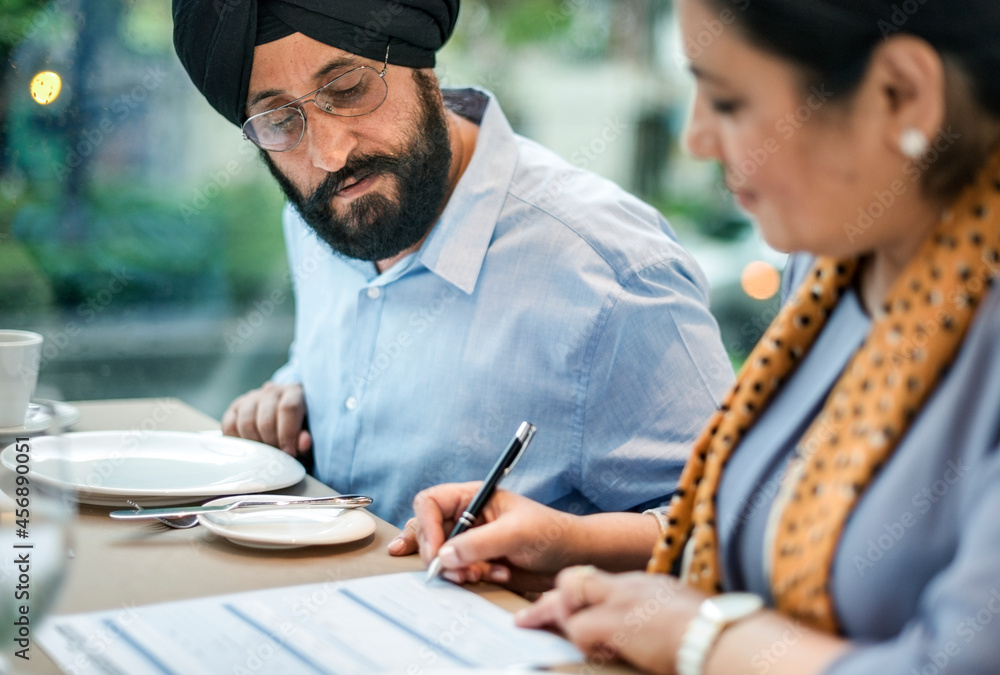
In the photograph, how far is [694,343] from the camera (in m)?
1.35

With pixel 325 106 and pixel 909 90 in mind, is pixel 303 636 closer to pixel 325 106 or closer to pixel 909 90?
pixel 909 90

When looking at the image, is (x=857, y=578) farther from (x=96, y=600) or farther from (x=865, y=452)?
(x=96, y=600)

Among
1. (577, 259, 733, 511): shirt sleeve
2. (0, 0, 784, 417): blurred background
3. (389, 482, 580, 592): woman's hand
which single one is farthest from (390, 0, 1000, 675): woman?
(0, 0, 784, 417): blurred background

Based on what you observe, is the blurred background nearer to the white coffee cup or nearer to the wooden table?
the white coffee cup

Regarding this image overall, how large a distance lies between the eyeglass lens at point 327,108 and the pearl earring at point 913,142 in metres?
0.91

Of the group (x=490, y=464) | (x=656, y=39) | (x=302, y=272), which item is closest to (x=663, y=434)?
(x=490, y=464)

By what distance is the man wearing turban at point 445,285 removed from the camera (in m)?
1.34

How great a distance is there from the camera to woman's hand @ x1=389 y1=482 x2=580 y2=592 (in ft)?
3.10

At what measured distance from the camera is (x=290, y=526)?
3.41ft

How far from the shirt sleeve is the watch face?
585 millimetres

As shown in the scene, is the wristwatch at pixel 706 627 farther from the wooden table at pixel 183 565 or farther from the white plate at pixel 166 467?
the white plate at pixel 166 467

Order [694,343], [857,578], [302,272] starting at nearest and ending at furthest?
[857,578]
[694,343]
[302,272]

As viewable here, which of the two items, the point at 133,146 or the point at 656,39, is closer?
the point at 133,146

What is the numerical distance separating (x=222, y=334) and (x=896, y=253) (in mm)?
2395
